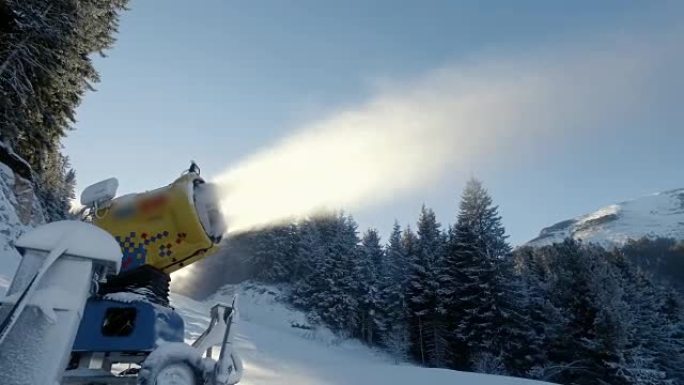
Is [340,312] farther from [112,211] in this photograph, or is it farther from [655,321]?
[112,211]

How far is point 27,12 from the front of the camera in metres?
15.5

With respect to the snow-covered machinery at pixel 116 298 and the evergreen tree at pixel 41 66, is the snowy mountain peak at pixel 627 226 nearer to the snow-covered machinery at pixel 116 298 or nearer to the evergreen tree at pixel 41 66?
the evergreen tree at pixel 41 66

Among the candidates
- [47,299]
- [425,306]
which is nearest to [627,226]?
[425,306]

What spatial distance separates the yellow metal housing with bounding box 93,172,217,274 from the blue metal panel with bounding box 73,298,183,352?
2.01 ft

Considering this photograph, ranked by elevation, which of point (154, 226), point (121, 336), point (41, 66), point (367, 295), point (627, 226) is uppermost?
point (627, 226)

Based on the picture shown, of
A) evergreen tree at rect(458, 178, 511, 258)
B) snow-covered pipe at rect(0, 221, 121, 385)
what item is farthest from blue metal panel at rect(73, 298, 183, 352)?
evergreen tree at rect(458, 178, 511, 258)

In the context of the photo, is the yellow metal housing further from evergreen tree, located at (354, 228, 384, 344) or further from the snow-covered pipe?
evergreen tree, located at (354, 228, 384, 344)

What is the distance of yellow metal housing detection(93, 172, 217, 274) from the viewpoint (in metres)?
3.49

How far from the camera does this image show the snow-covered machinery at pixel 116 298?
1.84 m

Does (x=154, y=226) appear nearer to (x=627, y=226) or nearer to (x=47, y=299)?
(x=47, y=299)

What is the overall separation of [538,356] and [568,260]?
737cm

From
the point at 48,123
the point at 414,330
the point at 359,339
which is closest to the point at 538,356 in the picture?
the point at 414,330

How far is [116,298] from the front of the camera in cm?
291

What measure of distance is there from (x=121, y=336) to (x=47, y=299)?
1117 mm
